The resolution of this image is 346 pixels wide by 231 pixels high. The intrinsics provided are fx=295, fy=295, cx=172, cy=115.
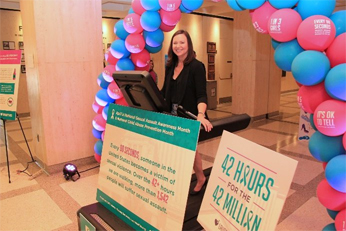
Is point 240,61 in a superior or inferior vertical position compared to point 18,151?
superior

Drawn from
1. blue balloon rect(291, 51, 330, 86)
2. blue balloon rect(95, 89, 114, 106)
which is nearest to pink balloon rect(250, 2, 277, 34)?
blue balloon rect(291, 51, 330, 86)

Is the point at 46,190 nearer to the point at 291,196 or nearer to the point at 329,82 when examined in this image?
the point at 291,196

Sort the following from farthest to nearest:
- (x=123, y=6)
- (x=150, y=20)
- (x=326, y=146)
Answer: (x=123, y=6) → (x=150, y=20) → (x=326, y=146)

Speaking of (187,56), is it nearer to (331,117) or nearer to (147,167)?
(331,117)

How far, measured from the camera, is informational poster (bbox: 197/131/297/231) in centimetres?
105

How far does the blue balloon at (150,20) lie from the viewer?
10.2ft

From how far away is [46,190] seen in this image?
3.43 metres

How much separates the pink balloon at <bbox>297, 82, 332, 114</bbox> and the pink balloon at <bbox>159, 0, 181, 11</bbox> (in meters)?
1.58

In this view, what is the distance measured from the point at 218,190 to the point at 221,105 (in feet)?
27.0

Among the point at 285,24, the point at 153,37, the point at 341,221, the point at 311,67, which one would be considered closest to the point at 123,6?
the point at 153,37

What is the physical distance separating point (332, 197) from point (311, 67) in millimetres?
859

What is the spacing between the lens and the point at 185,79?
258 cm

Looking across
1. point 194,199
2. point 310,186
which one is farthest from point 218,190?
point 310,186

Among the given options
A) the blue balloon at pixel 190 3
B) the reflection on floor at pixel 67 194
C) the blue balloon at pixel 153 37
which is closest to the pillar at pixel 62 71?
the reflection on floor at pixel 67 194
